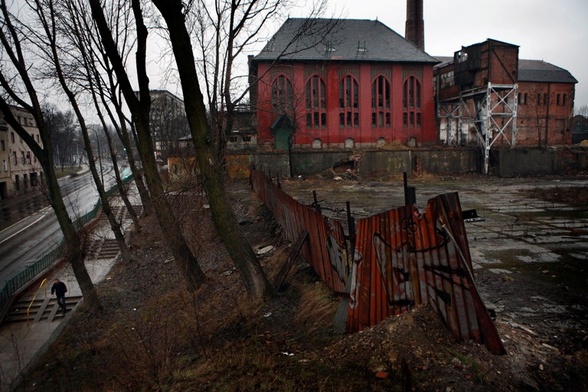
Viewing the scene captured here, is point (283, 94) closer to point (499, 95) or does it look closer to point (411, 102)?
point (411, 102)

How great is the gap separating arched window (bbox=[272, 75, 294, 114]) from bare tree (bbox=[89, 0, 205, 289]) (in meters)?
21.6

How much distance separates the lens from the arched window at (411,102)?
1313 inches

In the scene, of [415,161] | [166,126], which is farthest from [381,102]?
[166,126]

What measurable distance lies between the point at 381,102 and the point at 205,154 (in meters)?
29.4

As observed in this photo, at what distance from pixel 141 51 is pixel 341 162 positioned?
20651mm

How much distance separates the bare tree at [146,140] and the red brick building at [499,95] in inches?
1028

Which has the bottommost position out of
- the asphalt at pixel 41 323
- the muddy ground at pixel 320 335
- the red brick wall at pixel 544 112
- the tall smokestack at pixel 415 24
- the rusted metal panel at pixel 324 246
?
the asphalt at pixel 41 323

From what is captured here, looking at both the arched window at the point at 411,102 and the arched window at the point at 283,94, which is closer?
the arched window at the point at 283,94

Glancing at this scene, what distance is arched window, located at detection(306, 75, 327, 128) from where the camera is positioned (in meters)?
31.8

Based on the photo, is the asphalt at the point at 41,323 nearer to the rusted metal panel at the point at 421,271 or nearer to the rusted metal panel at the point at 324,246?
the rusted metal panel at the point at 324,246

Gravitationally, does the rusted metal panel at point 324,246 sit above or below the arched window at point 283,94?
below

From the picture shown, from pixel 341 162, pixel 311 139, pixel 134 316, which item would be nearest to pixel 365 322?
pixel 134 316

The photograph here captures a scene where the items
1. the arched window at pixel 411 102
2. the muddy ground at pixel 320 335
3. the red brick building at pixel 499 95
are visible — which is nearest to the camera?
the muddy ground at pixel 320 335

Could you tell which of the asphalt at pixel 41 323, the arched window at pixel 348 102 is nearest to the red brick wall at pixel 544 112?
the arched window at pixel 348 102
